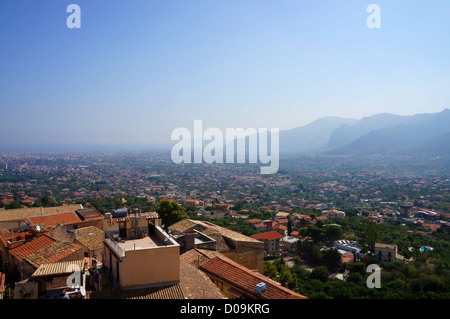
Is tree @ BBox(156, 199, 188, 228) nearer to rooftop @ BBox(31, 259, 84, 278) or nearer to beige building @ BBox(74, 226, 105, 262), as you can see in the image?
beige building @ BBox(74, 226, 105, 262)

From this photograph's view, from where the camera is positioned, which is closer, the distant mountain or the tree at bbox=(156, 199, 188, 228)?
the tree at bbox=(156, 199, 188, 228)

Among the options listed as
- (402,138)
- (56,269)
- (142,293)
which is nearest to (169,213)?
(56,269)

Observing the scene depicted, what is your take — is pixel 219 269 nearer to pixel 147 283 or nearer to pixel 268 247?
pixel 147 283

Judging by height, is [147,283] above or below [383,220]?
above

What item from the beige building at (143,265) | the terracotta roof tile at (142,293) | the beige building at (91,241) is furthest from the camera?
the beige building at (91,241)

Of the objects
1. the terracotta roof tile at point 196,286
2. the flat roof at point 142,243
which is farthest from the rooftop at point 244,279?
the flat roof at point 142,243

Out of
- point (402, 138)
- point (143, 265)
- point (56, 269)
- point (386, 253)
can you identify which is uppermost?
point (402, 138)

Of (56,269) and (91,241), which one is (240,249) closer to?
(91,241)

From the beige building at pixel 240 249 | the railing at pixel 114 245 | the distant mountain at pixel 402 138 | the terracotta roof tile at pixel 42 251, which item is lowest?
the beige building at pixel 240 249

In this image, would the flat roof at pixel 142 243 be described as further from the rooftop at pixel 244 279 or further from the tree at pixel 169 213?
the tree at pixel 169 213

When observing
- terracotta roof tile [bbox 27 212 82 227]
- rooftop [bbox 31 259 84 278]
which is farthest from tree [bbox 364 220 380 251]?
rooftop [bbox 31 259 84 278]
